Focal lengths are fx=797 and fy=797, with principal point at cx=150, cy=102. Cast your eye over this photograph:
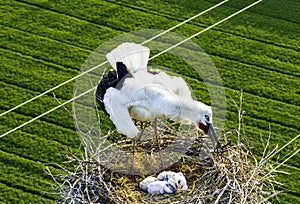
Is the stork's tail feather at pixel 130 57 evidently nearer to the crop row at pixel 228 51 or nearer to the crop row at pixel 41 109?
the crop row at pixel 41 109

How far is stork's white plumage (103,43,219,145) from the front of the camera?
4.42 m

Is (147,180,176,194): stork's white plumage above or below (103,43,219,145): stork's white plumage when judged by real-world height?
below

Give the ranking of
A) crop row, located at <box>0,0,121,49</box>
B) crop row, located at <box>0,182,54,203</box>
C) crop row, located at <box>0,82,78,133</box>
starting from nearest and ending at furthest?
crop row, located at <box>0,182,54,203</box> < crop row, located at <box>0,82,78,133</box> < crop row, located at <box>0,0,121,49</box>

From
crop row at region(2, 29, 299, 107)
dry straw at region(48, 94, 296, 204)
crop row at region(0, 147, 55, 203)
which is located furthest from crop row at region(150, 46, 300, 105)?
dry straw at region(48, 94, 296, 204)

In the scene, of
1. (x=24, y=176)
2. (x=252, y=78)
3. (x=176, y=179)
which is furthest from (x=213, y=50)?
(x=176, y=179)

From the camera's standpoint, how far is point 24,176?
20.2ft

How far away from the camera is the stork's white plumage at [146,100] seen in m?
4.42

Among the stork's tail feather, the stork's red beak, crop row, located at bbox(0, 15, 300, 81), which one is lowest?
crop row, located at bbox(0, 15, 300, 81)

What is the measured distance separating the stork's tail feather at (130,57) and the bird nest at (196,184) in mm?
587

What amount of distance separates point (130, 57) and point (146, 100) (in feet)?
0.99

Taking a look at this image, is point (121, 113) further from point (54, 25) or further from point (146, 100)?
point (54, 25)

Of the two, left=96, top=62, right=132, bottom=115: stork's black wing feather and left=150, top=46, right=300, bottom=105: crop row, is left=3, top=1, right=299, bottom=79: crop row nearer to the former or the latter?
left=150, top=46, right=300, bottom=105: crop row

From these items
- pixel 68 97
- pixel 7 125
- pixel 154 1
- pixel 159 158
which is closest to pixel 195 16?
pixel 154 1

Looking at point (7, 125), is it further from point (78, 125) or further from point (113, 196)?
point (113, 196)
